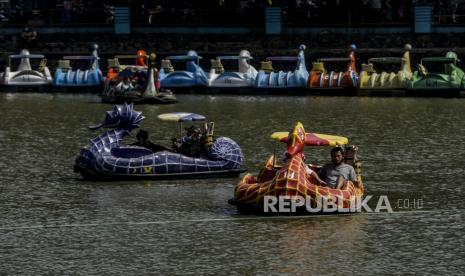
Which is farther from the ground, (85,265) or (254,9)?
(254,9)

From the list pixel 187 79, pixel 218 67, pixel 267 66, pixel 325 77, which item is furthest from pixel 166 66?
pixel 325 77

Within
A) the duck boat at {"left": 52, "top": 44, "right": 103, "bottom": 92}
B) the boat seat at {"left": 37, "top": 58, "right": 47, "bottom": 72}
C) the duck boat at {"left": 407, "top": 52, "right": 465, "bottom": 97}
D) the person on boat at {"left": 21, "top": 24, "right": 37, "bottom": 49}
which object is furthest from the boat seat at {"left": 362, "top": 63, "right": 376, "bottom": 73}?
the person on boat at {"left": 21, "top": 24, "right": 37, "bottom": 49}

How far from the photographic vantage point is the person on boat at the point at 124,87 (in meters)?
49.6

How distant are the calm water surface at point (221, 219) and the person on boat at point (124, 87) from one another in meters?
9.25

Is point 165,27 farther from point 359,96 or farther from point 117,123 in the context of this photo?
point 117,123

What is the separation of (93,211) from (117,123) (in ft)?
12.8

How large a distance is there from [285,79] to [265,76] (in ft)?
2.96

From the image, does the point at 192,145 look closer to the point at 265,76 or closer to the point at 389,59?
the point at 389,59

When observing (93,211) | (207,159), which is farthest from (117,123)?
(93,211)

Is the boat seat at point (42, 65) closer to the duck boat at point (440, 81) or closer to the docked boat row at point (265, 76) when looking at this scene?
the docked boat row at point (265, 76)

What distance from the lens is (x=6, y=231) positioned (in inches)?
926

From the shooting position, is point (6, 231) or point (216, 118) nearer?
point (6, 231)

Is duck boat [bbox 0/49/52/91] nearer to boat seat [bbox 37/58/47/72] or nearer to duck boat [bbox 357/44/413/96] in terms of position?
boat seat [bbox 37/58/47/72]

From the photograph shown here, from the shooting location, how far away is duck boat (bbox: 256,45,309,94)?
5306 cm
